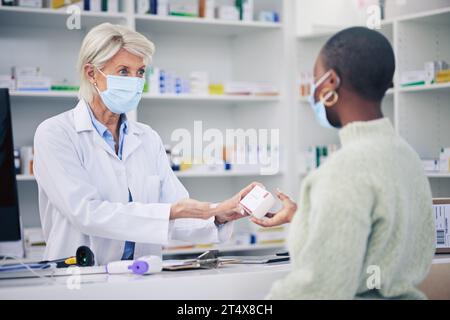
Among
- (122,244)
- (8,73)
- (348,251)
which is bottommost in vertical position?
(122,244)

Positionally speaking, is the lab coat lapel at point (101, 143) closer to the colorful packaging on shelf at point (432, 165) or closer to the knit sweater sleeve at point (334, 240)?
the knit sweater sleeve at point (334, 240)

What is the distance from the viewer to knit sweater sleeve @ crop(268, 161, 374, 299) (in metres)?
1.34

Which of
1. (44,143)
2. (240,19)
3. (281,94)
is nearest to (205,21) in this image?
(240,19)

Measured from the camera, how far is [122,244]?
2408 mm

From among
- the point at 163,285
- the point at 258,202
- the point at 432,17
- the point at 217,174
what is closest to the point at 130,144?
the point at 258,202

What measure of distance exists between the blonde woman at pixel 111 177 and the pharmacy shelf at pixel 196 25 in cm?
182

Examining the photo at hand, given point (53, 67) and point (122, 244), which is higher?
point (53, 67)

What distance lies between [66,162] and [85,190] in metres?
0.12

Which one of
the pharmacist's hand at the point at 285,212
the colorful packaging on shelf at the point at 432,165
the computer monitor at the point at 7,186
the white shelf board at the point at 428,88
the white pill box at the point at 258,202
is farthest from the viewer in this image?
the colorful packaging on shelf at the point at 432,165

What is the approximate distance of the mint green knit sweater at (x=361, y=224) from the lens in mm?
1345

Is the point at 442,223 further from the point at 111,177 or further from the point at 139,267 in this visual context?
the point at 111,177

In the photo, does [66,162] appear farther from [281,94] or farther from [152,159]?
[281,94]

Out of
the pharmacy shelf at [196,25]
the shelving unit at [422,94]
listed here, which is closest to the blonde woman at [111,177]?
the pharmacy shelf at [196,25]

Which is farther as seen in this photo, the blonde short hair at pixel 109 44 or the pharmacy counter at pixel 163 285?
the blonde short hair at pixel 109 44
